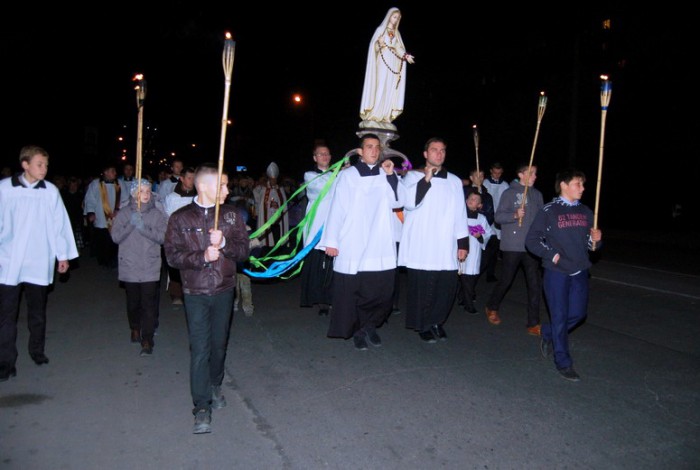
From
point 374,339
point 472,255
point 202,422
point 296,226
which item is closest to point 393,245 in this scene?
point 374,339

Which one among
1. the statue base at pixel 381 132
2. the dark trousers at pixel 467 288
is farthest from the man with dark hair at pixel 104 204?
the dark trousers at pixel 467 288

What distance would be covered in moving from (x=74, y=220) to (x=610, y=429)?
14062mm

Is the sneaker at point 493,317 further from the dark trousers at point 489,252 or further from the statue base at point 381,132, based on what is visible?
the statue base at point 381,132

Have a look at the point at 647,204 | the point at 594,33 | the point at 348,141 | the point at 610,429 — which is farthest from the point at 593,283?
the point at 348,141

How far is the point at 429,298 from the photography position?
21.1 ft

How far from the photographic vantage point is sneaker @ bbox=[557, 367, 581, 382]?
16.9 ft

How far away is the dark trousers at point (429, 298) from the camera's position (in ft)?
21.1

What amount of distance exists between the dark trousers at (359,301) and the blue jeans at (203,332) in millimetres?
2030

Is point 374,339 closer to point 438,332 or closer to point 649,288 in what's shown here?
point 438,332

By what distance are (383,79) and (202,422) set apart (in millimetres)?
5030

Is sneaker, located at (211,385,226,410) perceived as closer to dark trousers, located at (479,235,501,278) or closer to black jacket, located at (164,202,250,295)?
black jacket, located at (164,202,250,295)

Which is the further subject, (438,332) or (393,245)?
(438,332)

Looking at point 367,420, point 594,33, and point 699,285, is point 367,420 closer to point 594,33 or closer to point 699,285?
point 699,285

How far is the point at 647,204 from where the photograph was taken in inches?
933
